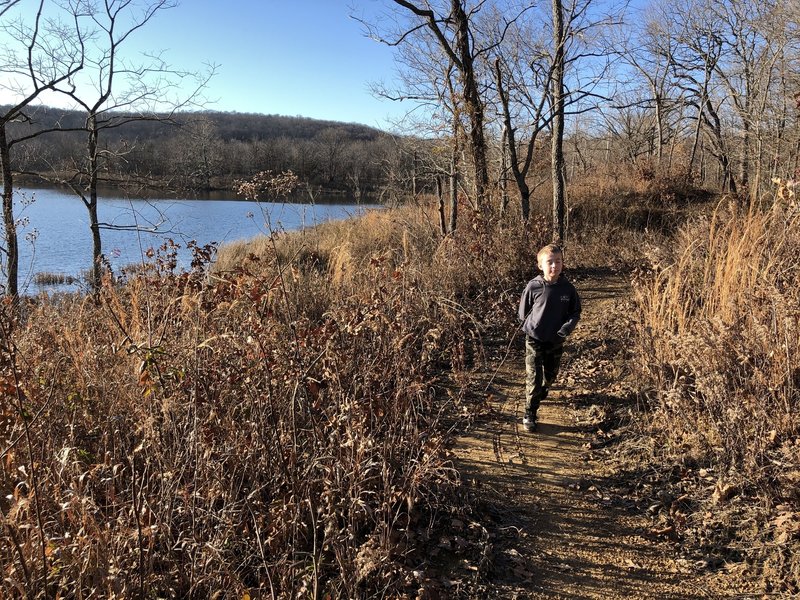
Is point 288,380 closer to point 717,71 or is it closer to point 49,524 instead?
point 49,524

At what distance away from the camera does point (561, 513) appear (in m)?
3.25

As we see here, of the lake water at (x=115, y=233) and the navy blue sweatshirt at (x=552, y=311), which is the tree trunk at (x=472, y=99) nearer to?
the lake water at (x=115, y=233)

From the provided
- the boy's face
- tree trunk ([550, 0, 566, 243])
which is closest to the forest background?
the boy's face

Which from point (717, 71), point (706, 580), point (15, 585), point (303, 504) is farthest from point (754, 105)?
point (15, 585)

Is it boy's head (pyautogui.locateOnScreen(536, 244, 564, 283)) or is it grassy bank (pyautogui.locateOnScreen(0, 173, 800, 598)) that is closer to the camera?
grassy bank (pyautogui.locateOnScreen(0, 173, 800, 598))

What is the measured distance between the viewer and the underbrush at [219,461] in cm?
218

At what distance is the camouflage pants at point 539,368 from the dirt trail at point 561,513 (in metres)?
0.23

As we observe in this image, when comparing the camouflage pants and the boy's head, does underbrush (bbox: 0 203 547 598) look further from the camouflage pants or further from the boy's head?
the boy's head

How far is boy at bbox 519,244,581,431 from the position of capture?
433 centimetres

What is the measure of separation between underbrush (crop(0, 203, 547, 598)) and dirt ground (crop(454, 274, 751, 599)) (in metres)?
0.41

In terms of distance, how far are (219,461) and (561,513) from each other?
2209 millimetres

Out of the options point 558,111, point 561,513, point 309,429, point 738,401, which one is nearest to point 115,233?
point 558,111

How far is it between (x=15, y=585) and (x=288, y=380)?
1.63 meters

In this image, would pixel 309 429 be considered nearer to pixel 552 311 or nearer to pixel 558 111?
pixel 552 311
